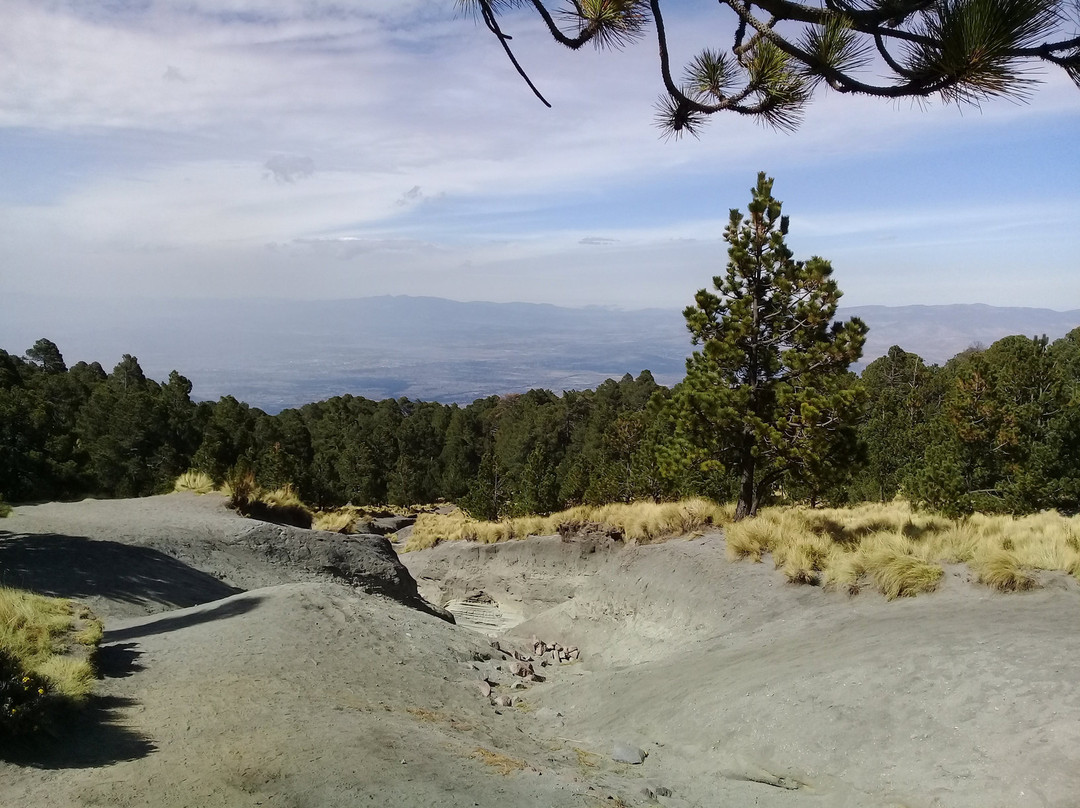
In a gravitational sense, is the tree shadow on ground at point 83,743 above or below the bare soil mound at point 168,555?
above

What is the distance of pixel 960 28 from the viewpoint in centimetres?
347

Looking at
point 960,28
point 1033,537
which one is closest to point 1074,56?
point 960,28

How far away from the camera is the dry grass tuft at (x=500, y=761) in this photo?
6289 millimetres

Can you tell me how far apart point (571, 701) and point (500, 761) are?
379 cm

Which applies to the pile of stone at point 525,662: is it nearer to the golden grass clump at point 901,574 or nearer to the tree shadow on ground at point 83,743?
the tree shadow on ground at point 83,743

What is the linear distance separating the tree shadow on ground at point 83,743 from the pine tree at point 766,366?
1168cm

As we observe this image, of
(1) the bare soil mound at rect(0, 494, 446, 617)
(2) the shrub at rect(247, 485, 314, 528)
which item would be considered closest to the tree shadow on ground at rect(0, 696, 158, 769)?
(1) the bare soil mound at rect(0, 494, 446, 617)

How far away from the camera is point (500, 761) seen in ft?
→ 21.4

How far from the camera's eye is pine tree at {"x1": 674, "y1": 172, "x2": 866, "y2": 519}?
1410 cm

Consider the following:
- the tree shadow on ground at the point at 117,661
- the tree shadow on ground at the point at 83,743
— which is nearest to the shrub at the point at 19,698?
the tree shadow on ground at the point at 83,743

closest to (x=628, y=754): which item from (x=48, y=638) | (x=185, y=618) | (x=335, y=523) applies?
(x=48, y=638)

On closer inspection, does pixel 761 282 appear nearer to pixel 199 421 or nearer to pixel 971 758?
pixel 971 758

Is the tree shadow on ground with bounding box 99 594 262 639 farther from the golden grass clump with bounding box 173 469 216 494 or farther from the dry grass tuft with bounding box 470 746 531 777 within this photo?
the golden grass clump with bounding box 173 469 216 494

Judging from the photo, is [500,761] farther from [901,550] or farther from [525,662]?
[901,550]
